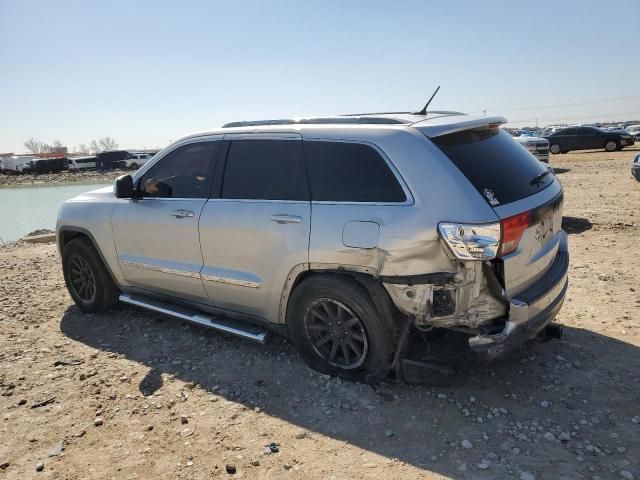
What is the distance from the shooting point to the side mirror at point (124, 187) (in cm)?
440

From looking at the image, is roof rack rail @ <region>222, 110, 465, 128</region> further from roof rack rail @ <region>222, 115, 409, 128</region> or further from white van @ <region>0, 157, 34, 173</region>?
white van @ <region>0, 157, 34, 173</region>

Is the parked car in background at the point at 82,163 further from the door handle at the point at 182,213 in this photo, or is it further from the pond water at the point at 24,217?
the door handle at the point at 182,213

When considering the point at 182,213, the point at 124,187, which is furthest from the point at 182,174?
the point at 124,187

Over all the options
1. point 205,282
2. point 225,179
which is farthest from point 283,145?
point 205,282

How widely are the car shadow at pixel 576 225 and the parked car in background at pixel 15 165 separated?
53.9 metres

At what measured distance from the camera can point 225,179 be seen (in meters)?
3.99

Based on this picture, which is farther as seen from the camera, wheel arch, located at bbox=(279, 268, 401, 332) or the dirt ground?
wheel arch, located at bbox=(279, 268, 401, 332)

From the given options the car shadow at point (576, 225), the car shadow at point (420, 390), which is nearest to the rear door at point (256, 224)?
the car shadow at point (420, 390)

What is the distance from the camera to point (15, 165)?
50.5 meters

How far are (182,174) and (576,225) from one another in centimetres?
656

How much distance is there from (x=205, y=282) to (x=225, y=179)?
867mm

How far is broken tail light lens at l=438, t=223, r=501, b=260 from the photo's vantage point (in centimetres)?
284

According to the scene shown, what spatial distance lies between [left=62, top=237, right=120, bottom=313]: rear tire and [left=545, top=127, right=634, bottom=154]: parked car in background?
3016 centimetres

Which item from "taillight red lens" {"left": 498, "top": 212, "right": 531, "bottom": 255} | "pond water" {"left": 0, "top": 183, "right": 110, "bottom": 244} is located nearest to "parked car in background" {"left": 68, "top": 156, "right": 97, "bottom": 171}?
"pond water" {"left": 0, "top": 183, "right": 110, "bottom": 244}
